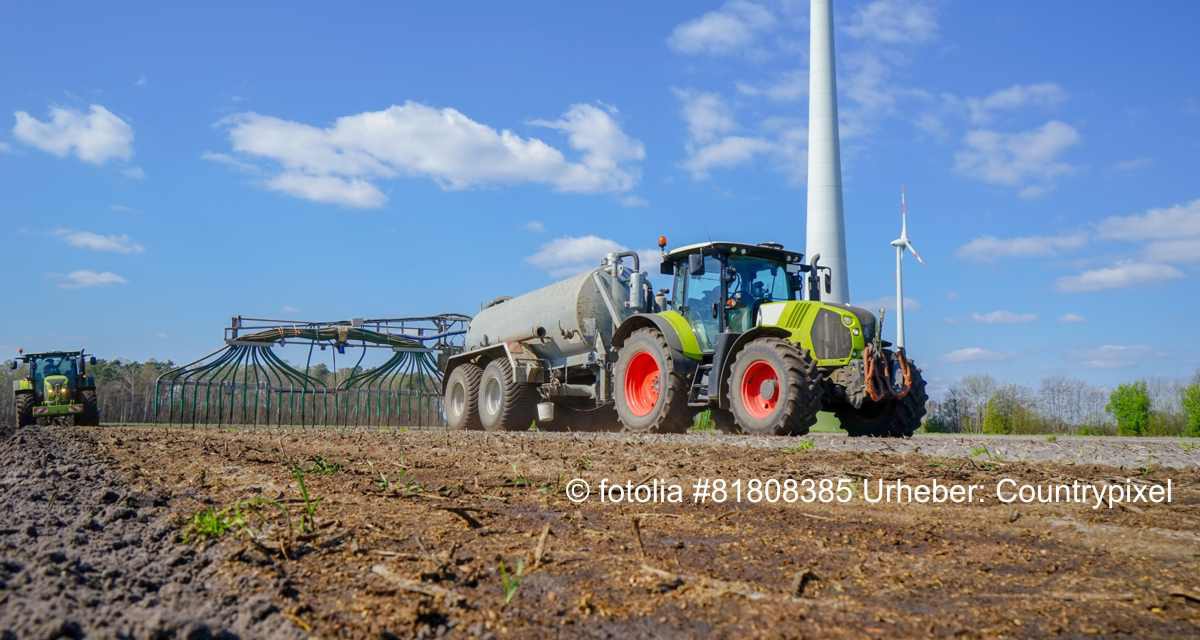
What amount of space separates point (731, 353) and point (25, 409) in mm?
18114

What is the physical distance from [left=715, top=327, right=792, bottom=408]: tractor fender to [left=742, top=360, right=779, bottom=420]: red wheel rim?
27 cm

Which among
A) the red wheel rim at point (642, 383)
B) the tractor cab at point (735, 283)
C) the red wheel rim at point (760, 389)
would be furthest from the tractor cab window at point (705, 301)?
the red wheel rim at point (760, 389)

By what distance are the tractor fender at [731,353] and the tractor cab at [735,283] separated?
1.25 ft

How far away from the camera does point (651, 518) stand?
12.9 feet

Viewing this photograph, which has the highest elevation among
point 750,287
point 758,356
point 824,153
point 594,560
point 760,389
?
point 824,153

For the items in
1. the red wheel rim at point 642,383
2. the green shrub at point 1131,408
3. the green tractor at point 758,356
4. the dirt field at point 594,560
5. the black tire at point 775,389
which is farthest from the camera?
the green shrub at point 1131,408

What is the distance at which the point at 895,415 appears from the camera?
10781 millimetres

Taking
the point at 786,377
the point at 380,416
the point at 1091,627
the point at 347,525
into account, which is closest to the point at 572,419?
the point at 786,377

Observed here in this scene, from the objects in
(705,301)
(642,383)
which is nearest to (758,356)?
(705,301)

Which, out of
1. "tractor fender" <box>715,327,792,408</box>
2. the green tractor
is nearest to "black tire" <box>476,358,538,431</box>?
the green tractor

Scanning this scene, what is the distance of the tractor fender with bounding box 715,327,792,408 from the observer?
34.7ft

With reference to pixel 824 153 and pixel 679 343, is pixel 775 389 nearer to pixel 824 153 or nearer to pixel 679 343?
pixel 679 343

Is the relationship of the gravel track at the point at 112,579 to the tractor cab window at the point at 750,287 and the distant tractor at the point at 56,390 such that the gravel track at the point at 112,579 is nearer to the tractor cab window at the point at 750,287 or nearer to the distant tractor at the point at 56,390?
the tractor cab window at the point at 750,287

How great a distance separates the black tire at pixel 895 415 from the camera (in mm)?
10711
